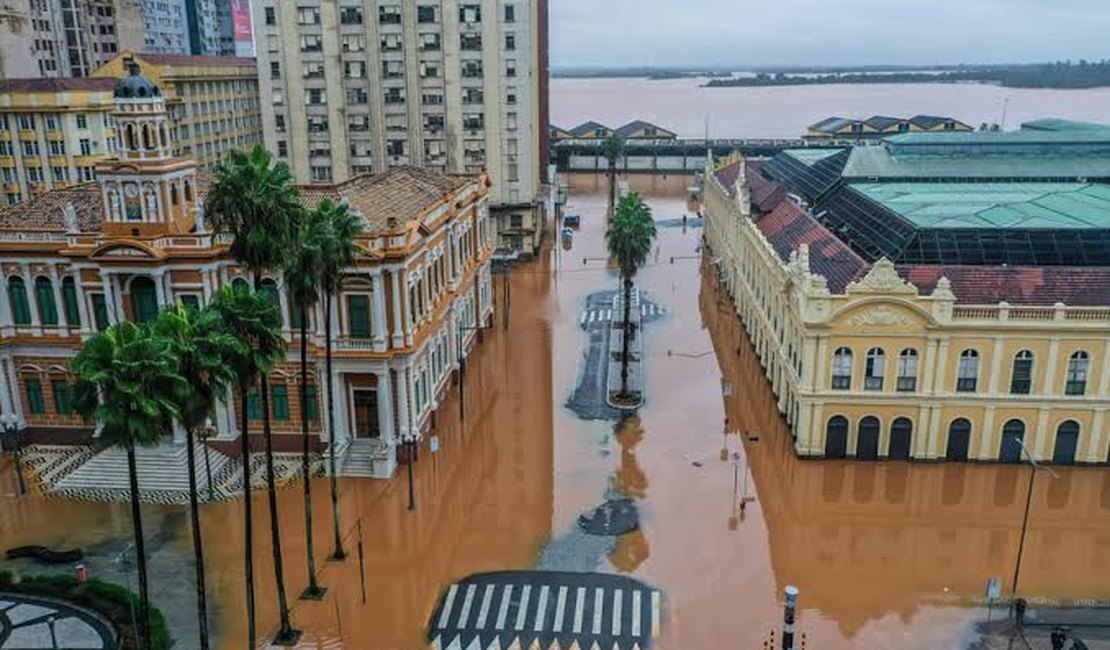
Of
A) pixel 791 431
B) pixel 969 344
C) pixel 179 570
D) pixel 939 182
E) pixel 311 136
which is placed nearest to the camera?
pixel 179 570

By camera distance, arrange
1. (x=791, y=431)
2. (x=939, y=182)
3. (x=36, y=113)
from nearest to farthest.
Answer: (x=791, y=431) → (x=939, y=182) → (x=36, y=113)

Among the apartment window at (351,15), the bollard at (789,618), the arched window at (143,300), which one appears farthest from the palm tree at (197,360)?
the apartment window at (351,15)

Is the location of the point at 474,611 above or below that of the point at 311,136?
below

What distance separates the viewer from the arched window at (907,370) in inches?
1907

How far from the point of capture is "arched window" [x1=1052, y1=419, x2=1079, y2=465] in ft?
160

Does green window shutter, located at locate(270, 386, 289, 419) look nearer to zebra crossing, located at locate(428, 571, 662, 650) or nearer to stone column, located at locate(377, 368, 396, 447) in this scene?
stone column, located at locate(377, 368, 396, 447)

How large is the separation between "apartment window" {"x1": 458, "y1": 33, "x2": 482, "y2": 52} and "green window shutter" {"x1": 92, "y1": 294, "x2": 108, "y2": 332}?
2306 inches

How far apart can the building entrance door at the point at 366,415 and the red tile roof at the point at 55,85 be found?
6585 cm

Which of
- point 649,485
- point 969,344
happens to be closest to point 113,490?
point 649,485

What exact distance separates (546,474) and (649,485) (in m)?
6.09

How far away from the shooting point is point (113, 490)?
4788cm

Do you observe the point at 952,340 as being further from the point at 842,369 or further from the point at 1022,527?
the point at 1022,527

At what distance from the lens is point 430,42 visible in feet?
320

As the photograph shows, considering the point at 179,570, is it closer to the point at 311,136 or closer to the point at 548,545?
the point at 548,545
